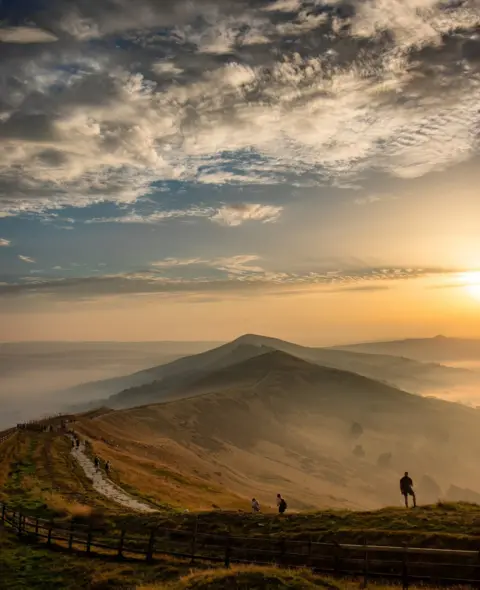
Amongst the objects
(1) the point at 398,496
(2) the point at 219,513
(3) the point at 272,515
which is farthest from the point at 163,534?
(1) the point at 398,496

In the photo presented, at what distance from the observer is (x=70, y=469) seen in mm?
59125

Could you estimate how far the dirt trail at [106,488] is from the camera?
43.9 m

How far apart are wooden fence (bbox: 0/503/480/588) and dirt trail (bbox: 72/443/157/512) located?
11.0 m

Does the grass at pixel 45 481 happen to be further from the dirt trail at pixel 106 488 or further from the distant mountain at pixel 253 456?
the distant mountain at pixel 253 456

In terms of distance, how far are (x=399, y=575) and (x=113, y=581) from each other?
1193 centimetres

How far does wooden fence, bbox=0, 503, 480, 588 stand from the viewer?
20.5 m

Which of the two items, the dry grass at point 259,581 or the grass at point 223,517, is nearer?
the dry grass at point 259,581

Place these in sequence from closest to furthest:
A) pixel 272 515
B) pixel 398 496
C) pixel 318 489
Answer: pixel 272 515, pixel 318 489, pixel 398 496

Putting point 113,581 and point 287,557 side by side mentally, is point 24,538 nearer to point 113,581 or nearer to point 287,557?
point 113,581

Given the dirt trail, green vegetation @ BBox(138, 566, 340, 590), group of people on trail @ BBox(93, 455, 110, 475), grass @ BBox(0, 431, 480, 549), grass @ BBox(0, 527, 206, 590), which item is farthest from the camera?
group of people on trail @ BBox(93, 455, 110, 475)

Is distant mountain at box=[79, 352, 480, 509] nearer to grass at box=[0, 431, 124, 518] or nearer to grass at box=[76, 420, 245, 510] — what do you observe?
grass at box=[76, 420, 245, 510]

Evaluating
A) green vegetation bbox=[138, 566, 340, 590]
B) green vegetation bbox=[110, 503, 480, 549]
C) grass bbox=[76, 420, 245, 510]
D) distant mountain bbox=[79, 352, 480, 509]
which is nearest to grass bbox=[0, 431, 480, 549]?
green vegetation bbox=[110, 503, 480, 549]

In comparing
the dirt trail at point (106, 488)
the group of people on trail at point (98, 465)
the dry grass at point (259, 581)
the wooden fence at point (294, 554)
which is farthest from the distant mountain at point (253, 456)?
the dry grass at point (259, 581)

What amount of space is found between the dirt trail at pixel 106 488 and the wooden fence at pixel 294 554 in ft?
36.2
